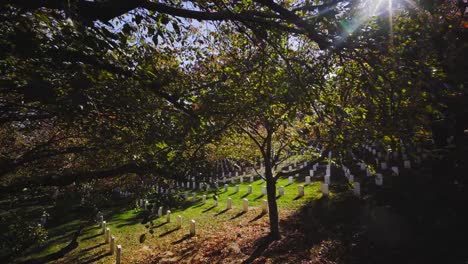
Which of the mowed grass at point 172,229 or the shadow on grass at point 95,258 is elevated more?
the mowed grass at point 172,229

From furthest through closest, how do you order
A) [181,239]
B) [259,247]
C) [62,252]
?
1. [181,239]
2. [259,247]
3. [62,252]

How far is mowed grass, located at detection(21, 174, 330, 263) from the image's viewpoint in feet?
42.8

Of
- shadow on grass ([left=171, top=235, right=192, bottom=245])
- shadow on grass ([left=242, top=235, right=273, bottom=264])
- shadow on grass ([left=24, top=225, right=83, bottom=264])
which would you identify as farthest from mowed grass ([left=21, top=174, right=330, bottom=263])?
shadow on grass ([left=24, top=225, right=83, bottom=264])

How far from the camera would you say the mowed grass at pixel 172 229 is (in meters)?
13.0

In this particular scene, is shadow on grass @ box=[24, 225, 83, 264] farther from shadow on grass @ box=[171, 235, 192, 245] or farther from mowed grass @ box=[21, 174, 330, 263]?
shadow on grass @ box=[171, 235, 192, 245]

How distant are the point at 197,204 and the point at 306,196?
7.78 m

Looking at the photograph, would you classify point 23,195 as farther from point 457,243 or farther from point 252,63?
point 457,243

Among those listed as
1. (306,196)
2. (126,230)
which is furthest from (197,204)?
(306,196)

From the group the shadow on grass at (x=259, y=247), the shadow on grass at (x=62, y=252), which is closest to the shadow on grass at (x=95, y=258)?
the shadow on grass at (x=62, y=252)

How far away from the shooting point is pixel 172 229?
1542 cm

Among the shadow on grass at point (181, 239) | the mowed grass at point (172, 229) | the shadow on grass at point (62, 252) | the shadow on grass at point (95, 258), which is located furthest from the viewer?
the shadow on grass at point (181, 239)

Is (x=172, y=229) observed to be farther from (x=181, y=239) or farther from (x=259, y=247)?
(x=259, y=247)

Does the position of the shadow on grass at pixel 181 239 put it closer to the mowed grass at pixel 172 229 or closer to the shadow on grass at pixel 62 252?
the mowed grass at pixel 172 229

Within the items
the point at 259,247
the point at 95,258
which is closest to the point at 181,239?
the point at 95,258
